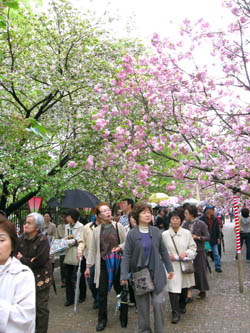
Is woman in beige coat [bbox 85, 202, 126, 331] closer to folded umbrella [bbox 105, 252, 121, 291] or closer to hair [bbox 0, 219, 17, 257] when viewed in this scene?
folded umbrella [bbox 105, 252, 121, 291]

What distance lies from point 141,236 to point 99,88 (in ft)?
21.7

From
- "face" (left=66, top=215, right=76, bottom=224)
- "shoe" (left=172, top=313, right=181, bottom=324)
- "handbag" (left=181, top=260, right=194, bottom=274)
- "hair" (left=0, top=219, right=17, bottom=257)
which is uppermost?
"hair" (left=0, top=219, right=17, bottom=257)

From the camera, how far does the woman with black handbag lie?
5047 millimetres

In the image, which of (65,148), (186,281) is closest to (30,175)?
(65,148)

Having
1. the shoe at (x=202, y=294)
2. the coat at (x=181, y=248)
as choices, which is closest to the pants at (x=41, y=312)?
the coat at (x=181, y=248)

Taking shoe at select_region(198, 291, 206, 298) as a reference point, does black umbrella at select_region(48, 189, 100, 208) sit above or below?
above

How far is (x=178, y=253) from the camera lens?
6605 millimetres

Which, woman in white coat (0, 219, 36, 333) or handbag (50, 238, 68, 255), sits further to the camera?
handbag (50, 238, 68, 255)

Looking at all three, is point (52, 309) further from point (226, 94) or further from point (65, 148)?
point (226, 94)

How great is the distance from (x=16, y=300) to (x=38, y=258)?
8.41 ft

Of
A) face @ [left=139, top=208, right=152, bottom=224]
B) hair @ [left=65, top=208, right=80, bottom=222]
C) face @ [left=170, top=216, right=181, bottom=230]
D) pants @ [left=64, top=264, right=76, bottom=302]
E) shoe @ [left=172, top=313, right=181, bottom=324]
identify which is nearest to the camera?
face @ [left=139, top=208, right=152, bottom=224]

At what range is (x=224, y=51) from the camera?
333 inches

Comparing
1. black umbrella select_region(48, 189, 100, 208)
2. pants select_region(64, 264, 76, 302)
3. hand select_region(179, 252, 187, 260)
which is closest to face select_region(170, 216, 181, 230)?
hand select_region(179, 252, 187, 260)

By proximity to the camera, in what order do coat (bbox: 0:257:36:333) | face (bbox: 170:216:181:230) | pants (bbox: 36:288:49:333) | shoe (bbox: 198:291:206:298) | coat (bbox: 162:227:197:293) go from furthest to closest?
1. shoe (bbox: 198:291:206:298)
2. face (bbox: 170:216:181:230)
3. coat (bbox: 162:227:197:293)
4. pants (bbox: 36:288:49:333)
5. coat (bbox: 0:257:36:333)
